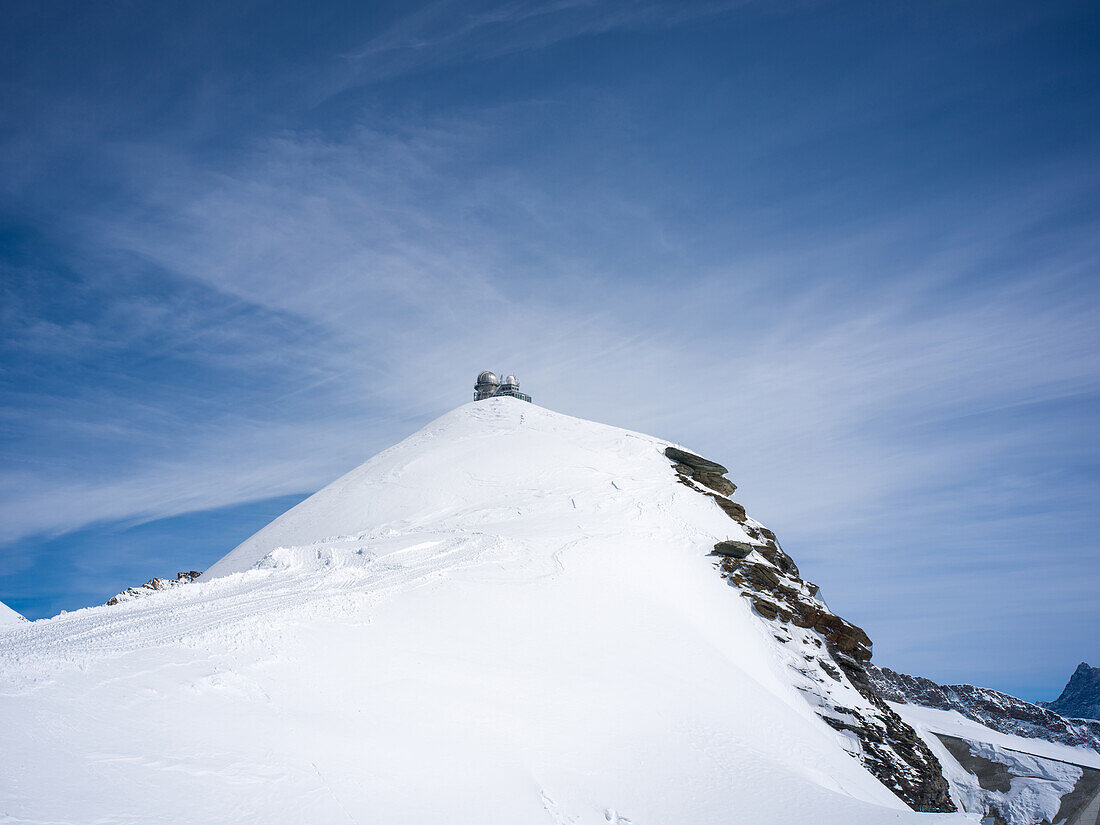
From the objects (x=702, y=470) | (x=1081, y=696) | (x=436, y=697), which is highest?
(x=702, y=470)

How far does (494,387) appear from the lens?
44.7 m

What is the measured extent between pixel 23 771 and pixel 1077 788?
26721mm

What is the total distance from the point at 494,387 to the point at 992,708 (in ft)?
135

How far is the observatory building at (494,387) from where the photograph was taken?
44.0m

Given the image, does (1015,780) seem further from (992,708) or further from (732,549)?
(992,708)

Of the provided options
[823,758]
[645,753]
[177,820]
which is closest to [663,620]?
[823,758]

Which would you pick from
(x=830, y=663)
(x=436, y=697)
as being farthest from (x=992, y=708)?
(x=436, y=697)

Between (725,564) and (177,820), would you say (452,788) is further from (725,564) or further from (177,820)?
(725,564)

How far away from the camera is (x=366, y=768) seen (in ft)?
26.7

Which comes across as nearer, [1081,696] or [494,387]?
[494,387]

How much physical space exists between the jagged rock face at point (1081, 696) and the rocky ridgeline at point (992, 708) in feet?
92.6

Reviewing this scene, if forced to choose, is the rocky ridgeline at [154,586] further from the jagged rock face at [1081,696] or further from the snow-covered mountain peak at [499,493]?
the jagged rock face at [1081,696]

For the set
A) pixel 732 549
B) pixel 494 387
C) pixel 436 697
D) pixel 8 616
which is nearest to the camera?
pixel 436 697

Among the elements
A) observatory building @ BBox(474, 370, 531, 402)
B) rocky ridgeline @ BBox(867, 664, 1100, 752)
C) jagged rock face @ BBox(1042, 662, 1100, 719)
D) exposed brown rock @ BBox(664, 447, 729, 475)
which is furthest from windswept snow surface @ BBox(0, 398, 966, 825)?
jagged rock face @ BBox(1042, 662, 1100, 719)
